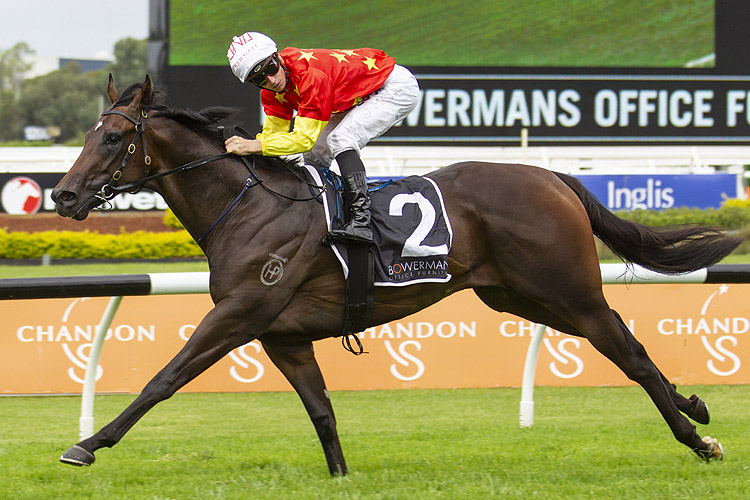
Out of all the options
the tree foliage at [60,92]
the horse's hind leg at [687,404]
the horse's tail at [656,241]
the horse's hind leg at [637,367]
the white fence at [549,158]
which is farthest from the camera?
the tree foliage at [60,92]

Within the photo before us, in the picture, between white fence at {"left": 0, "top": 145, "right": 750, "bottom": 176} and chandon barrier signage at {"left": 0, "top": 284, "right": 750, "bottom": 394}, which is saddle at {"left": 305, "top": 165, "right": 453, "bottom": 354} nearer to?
chandon barrier signage at {"left": 0, "top": 284, "right": 750, "bottom": 394}

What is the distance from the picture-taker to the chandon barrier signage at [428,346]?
532 centimetres

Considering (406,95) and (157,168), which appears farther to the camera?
(406,95)

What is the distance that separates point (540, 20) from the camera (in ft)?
48.7

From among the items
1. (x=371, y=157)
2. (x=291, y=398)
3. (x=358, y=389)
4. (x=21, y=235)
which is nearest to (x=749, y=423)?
(x=358, y=389)

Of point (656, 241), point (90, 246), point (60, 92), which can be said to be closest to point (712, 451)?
point (656, 241)

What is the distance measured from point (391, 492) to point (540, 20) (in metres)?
12.6

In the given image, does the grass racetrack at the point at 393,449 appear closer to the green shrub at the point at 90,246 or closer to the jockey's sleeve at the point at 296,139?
the jockey's sleeve at the point at 296,139

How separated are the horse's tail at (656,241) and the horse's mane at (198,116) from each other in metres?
1.35

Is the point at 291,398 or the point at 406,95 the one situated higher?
the point at 406,95

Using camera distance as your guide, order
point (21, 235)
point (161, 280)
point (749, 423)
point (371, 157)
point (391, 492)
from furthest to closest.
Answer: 1. point (371, 157)
2. point (21, 235)
3. point (749, 423)
4. point (161, 280)
5. point (391, 492)

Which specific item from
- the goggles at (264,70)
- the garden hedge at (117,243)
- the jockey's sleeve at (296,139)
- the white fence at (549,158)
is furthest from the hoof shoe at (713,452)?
the white fence at (549,158)

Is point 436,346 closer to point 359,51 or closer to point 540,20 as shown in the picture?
point 359,51

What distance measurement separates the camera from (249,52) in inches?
138
